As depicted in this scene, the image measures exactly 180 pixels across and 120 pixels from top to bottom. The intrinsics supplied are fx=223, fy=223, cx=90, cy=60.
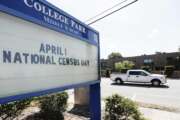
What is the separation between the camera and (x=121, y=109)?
691cm

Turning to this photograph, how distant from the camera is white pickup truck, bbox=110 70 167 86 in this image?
74.5ft

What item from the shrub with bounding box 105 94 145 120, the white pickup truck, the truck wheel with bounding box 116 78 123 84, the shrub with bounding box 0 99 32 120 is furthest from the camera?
the truck wheel with bounding box 116 78 123 84

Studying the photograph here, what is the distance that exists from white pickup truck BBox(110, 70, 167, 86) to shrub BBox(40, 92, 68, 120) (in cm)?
1606

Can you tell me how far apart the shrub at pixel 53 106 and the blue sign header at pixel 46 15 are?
3.59 m

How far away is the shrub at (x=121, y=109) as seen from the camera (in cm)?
679

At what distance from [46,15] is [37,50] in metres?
0.64

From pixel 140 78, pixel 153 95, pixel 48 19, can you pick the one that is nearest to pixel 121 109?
pixel 48 19

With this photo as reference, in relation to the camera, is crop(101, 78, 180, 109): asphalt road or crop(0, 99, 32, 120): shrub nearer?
crop(0, 99, 32, 120): shrub

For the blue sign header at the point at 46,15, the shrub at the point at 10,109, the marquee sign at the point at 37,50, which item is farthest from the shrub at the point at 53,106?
the blue sign header at the point at 46,15

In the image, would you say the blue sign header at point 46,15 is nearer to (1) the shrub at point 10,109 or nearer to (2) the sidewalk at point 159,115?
(1) the shrub at point 10,109

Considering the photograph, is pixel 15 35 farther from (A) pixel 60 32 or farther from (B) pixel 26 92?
(A) pixel 60 32

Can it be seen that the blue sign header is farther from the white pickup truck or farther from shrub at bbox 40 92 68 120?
the white pickup truck

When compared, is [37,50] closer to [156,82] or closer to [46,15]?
[46,15]

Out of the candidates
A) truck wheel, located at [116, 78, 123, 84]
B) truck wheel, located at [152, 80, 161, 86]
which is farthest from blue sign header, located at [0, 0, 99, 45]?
truck wheel, located at [116, 78, 123, 84]
